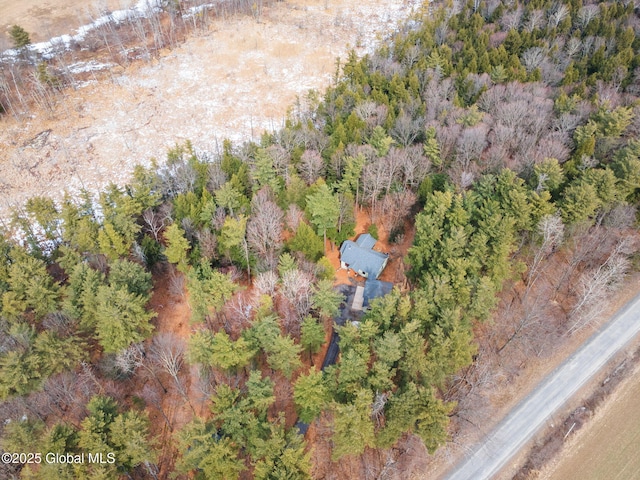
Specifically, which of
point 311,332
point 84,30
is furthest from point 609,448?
point 84,30

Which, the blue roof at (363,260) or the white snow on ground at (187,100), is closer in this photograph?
the blue roof at (363,260)

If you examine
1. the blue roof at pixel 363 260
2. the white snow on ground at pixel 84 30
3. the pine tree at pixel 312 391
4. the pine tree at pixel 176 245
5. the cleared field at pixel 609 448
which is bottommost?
the cleared field at pixel 609 448

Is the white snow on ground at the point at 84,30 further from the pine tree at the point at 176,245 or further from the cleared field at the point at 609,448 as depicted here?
the cleared field at the point at 609,448

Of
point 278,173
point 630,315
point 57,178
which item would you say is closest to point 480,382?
point 630,315

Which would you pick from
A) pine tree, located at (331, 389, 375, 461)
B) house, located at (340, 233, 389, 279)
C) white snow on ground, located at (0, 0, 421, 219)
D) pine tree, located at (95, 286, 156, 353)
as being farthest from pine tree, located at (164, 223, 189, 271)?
white snow on ground, located at (0, 0, 421, 219)

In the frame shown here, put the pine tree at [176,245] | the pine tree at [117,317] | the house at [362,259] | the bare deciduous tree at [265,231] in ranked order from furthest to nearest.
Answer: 1. the house at [362,259]
2. the bare deciduous tree at [265,231]
3. the pine tree at [176,245]
4. the pine tree at [117,317]

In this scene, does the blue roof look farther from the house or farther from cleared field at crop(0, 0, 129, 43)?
cleared field at crop(0, 0, 129, 43)

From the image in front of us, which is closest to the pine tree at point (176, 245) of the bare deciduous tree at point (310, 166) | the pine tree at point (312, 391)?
the bare deciduous tree at point (310, 166)

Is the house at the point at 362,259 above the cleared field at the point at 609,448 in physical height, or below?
above
